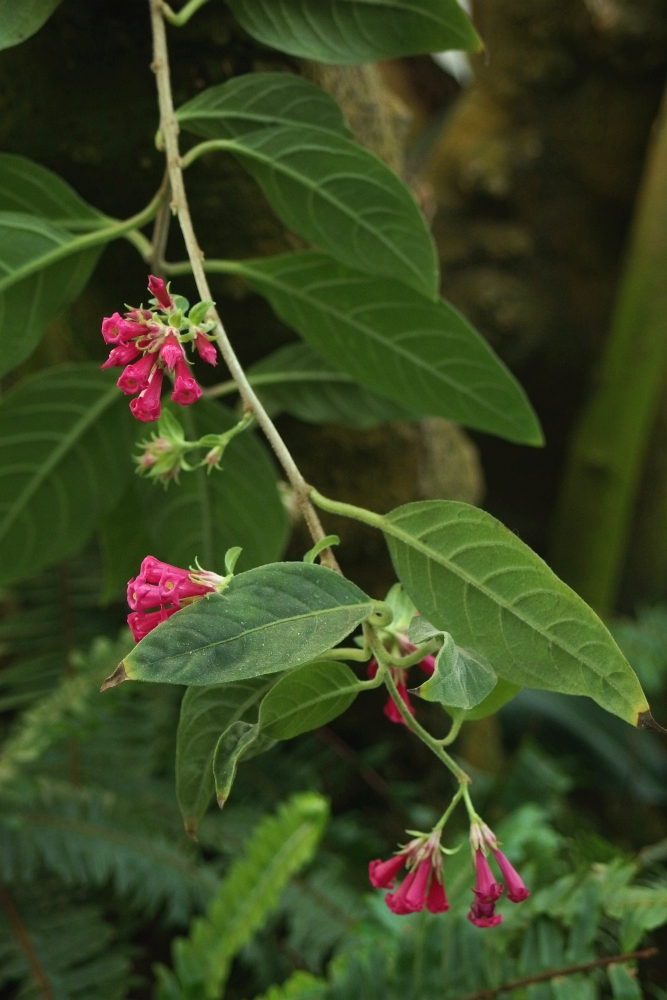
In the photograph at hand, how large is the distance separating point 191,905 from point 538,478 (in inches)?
53.3

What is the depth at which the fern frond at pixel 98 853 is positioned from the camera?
963mm

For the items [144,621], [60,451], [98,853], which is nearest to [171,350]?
[144,621]

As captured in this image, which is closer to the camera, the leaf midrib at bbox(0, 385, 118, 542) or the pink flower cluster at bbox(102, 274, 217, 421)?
the pink flower cluster at bbox(102, 274, 217, 421)

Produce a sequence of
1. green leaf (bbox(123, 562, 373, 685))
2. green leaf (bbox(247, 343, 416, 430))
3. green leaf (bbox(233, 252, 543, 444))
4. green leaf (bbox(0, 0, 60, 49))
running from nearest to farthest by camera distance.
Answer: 1. green leaf (bbox(123, 562, 373, 685))
2. green leaf (bbox(0, 0, 60, 49))
3. green leaf (bbox(233, 252, 543, 444))
4. green leaf (bbox(247, 343, 416, 430))

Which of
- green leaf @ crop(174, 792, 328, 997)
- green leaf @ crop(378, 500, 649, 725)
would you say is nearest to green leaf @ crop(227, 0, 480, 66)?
green leaf @ crop(378, 500, 649, 725)

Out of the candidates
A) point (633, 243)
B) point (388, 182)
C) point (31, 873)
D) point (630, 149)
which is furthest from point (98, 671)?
point (630, 149)

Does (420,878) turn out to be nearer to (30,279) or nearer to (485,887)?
(485,887)

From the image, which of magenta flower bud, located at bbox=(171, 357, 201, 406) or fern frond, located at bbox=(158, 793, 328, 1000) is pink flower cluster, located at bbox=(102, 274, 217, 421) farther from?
fern frond, located at bbox=(158, 793, 328, 1000)

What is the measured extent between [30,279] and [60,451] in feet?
0.59

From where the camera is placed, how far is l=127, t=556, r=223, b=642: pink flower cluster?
389 millimetres

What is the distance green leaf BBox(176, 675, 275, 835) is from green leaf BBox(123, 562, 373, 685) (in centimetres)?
7

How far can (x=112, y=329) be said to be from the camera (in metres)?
0.42

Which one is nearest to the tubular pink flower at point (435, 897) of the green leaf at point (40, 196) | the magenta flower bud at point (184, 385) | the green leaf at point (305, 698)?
the green leaf at point (305, 698)

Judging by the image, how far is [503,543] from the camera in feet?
1.30
